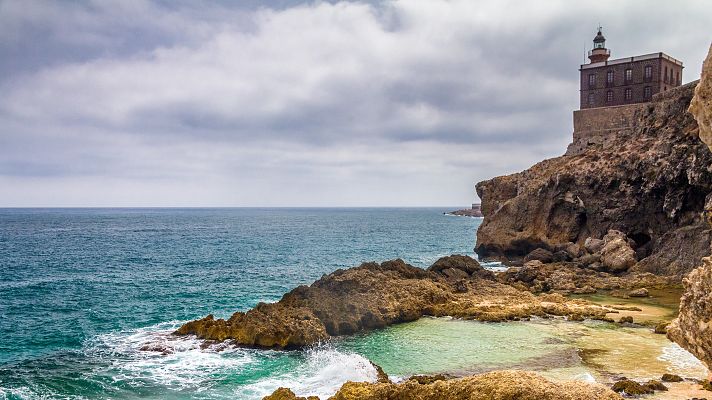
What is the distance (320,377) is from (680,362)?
15381mm

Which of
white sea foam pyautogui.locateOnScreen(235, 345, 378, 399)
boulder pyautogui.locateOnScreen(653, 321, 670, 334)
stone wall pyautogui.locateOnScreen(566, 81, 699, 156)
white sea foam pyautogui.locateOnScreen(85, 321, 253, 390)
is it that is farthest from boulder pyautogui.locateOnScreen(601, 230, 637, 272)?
white sea foam pyautogui.locateOnScreen(85, 321, 253, 390)

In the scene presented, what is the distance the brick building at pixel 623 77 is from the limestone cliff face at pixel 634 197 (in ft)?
55.5

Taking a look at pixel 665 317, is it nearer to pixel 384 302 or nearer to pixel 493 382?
pixel 384 302

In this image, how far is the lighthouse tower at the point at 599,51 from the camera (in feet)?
275

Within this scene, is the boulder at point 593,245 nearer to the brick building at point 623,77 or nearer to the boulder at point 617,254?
the boulder at point 617,254

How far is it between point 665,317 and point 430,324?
14.5 m

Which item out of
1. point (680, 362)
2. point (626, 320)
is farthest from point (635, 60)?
point (680, 362)

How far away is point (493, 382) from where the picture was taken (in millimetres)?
10406

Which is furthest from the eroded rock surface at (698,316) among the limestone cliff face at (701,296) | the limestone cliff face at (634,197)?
the limestone cliff face at (634,197)

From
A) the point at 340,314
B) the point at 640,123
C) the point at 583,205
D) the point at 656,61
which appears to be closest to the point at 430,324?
the point at 340,314

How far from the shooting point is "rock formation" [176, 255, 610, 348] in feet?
93.0

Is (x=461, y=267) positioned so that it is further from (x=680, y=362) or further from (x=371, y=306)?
(x=680, y=362)

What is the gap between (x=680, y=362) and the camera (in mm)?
23062

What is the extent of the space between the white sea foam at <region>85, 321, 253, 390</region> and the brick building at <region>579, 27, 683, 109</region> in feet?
239
